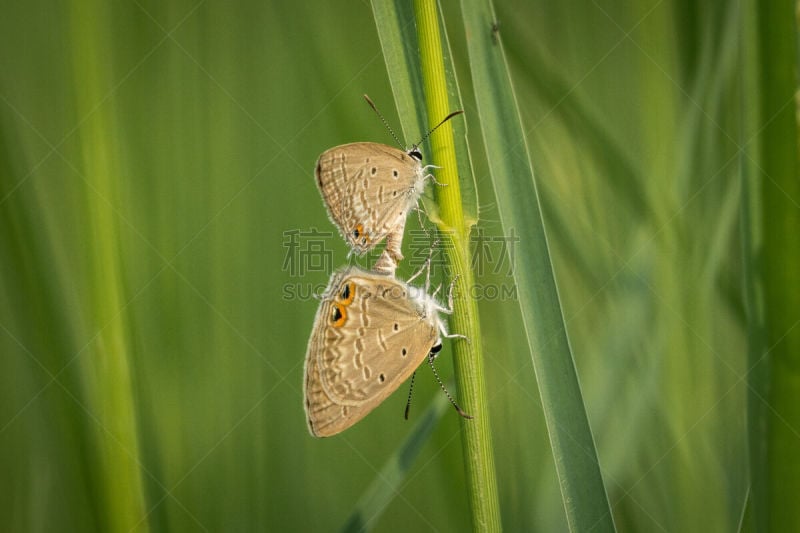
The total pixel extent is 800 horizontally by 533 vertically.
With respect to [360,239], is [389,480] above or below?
below

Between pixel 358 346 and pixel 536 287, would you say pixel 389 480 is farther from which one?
pixel 536 287

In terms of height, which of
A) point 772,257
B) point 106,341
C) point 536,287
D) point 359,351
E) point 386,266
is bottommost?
point 106,341

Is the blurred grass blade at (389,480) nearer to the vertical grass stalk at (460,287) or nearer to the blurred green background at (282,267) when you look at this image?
the blurred green background at (282,267)

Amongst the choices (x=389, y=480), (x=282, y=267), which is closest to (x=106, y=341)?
(x=282, y=267)

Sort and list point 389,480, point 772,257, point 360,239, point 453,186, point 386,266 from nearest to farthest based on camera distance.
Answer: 1. point 772,257
2. point 453,186
3. point 389,480
4. point 386,266
5. point 360,239

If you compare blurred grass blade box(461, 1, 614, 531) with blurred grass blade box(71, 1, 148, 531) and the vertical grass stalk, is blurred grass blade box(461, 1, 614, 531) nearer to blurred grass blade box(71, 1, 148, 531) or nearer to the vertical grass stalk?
the vertical grass stalk

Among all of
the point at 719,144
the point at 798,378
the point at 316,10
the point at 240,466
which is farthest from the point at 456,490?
the point at 316,10

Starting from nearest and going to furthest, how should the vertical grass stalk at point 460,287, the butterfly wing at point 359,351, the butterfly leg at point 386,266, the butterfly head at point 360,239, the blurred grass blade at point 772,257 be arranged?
the blurred grass blade at point 772,257 → the vertical grass stalk at point 460,287 → the butterfly wing at point 359,351 → the butterfly leg at point 386,266 → the butterfly head at point 360,239

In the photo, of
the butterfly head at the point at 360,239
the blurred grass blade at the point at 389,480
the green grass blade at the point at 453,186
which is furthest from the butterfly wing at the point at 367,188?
the blurred grass blade at the point at 389,480
